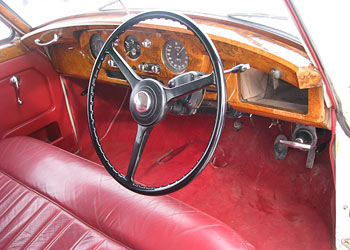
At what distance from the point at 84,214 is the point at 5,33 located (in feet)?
4.92

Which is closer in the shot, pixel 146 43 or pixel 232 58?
pixel 232 58

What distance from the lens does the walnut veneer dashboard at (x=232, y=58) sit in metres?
1.35

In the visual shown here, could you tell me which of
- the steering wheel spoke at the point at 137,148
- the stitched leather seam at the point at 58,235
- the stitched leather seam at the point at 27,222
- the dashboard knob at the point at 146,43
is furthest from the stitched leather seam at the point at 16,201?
the dashboard knob at the point at 146,43

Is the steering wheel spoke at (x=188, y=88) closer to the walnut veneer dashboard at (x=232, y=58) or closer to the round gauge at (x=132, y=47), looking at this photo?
the walnut veneer dashboard at (x=232, y=58)

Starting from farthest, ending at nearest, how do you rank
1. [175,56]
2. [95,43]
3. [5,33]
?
[5,33], [95,43], [175,56]

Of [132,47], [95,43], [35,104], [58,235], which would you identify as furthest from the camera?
[35,104]

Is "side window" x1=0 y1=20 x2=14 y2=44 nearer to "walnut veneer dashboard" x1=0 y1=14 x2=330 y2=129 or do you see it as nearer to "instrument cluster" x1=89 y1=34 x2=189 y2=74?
"walnut veneer dashboard" x1=0 y1=14 x2=330 y2=129

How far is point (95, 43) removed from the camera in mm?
2098

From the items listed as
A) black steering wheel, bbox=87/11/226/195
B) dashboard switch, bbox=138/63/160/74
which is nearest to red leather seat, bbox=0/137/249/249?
black steering wheel, bbox=87/11/226/195

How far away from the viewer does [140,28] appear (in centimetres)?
171

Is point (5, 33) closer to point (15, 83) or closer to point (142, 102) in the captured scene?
point (15, 83)

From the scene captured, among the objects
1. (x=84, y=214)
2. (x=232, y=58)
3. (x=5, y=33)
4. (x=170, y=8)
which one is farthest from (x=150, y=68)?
(x=5, y=33)

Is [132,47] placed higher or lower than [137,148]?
higher

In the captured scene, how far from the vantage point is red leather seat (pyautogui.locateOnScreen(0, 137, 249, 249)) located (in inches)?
44.6
